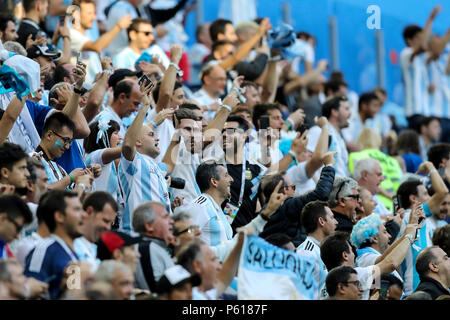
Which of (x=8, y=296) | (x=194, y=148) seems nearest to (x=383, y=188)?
(x=194, y=148)

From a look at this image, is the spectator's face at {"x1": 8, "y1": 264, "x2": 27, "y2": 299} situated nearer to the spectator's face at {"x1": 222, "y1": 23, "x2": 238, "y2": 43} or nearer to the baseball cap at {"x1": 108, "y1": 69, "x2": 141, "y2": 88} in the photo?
the baseball cap at {"x1": 108, "y1": 69, "x2": 141, "y2": 88}

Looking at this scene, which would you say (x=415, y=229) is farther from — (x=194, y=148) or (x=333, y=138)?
(x=333, y=138)

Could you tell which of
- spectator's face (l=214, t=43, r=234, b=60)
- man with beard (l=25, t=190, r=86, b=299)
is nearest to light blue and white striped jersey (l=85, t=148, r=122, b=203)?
man with beard (l=25, t=190, r=86, b=299)

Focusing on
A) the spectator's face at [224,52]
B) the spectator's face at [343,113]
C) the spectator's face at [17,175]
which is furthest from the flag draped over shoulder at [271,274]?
the spectator's face at [224,52]

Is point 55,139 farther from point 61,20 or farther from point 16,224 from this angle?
point 61,20

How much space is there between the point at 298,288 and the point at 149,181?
2001 millimetres

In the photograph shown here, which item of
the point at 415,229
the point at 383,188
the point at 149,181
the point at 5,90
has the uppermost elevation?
the point at 5,90

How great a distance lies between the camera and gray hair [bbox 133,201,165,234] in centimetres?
670

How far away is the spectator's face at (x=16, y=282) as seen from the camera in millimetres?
5594

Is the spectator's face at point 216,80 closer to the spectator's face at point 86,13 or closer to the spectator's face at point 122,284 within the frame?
the spectator's face at point 86,13

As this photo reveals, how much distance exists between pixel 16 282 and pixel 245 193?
3.96 metres

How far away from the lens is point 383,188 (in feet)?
38.7

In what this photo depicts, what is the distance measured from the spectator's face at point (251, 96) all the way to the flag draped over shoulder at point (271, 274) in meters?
4.74

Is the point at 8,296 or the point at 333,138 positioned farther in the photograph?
the point at 333,138
